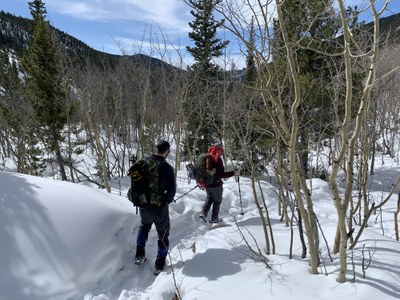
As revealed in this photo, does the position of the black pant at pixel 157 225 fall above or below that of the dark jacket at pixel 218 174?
below

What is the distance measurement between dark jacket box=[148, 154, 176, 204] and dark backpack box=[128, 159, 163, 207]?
5 centimetres

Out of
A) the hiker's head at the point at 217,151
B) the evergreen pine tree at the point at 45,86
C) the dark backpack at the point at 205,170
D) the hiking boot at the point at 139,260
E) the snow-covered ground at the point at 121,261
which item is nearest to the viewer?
→ the snow-covered ground at the point at 121,261

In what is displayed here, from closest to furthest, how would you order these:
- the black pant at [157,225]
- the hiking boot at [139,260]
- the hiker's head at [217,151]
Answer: the black pant at [157,225], the hiking boot at [139,260], the hiker's head at [217,151]

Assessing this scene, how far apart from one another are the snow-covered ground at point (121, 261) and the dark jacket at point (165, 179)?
100 centimetres

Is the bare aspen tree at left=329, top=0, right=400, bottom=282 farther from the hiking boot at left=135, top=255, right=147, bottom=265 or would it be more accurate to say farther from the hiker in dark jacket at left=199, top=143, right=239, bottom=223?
the hiker in dark jacket at left=199, top=143, right=239, bottom=223

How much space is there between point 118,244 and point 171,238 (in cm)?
146

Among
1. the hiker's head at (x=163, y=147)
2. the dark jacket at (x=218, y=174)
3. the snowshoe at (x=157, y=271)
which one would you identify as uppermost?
the hiker's head at (x=163, y=147)

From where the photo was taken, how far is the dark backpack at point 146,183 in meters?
3.98

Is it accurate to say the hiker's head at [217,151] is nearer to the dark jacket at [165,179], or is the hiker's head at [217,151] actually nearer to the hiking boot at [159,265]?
the dark jacket at [165,179]

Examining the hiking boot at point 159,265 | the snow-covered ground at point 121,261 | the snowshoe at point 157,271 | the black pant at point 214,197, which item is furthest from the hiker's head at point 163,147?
the black pant at point 214,197

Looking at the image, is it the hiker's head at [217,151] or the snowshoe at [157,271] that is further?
the hiker's head at [217,151]

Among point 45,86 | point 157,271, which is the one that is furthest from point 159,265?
point 45,86

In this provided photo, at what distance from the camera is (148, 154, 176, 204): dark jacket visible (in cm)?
403

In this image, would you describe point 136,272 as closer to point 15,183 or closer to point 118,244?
point 118,244
